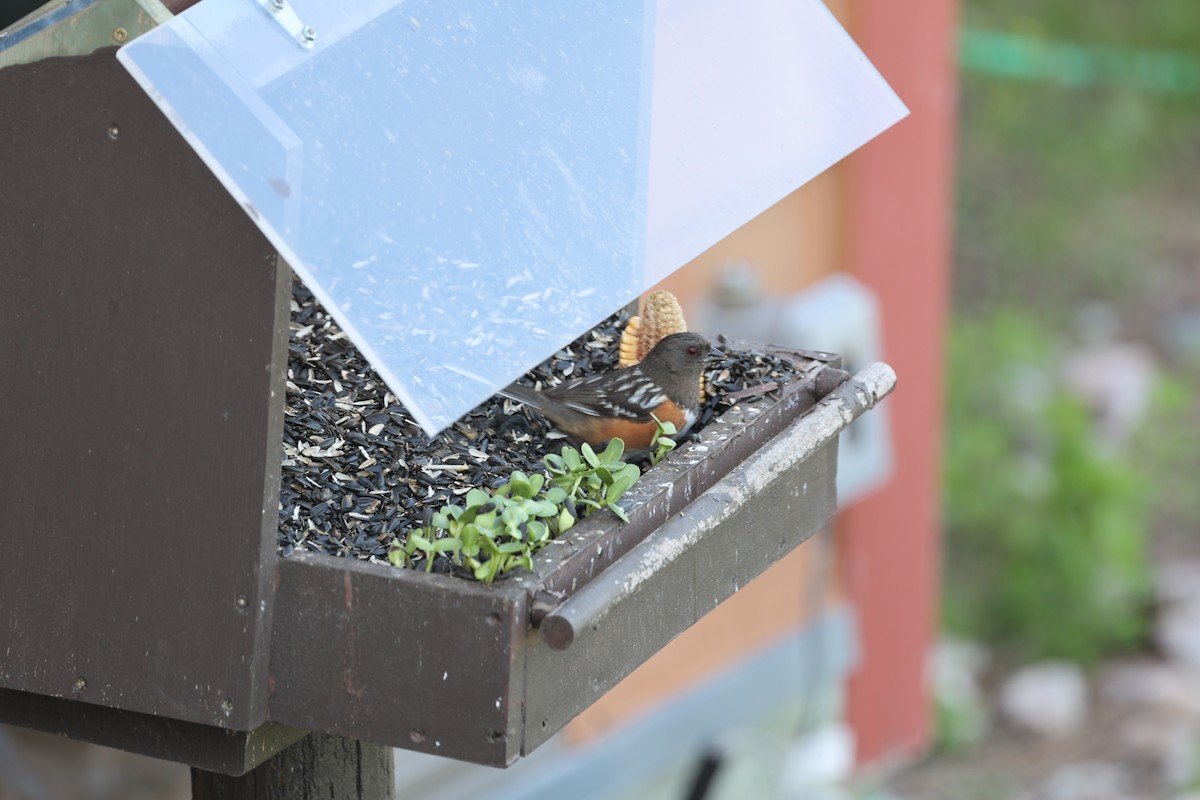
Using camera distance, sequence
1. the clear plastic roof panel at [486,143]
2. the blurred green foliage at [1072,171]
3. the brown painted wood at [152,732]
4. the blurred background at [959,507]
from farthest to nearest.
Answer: the blurred green foliage at [1072,171]
the blurred background at [959,507]
the brown painted wood at [152,732]
the clear plastic roof panel at [486,143]

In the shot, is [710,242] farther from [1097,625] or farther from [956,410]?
[956,410]

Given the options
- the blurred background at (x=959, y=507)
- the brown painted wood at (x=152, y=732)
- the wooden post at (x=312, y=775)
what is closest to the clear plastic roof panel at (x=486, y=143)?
the brown painted wood at (x=152, y=732)

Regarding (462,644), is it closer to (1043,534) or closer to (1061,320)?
(1043,534)

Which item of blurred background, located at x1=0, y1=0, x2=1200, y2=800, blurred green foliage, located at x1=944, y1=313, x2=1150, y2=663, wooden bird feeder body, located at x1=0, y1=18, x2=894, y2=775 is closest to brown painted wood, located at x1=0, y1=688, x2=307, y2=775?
wooden bird feeder body, located at x1=0, y1=18, x2=894, y2=775

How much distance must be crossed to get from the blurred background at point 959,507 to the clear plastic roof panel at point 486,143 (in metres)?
2.15

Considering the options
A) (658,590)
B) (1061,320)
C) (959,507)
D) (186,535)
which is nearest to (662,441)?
(658,590)

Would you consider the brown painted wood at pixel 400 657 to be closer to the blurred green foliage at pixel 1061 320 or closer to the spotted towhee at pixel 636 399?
the spotted towhee at pixel 636 399

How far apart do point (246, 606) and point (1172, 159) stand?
11.6m

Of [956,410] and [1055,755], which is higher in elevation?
[956,410]

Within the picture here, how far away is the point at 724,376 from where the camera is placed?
2.55 metres

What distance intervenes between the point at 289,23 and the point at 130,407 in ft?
1.60

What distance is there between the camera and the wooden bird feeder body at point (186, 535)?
1793 millimetres

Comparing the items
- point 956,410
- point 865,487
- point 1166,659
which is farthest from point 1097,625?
point 865,487

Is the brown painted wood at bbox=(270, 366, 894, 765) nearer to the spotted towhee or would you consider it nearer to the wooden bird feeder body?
the wooden bird feeder body
